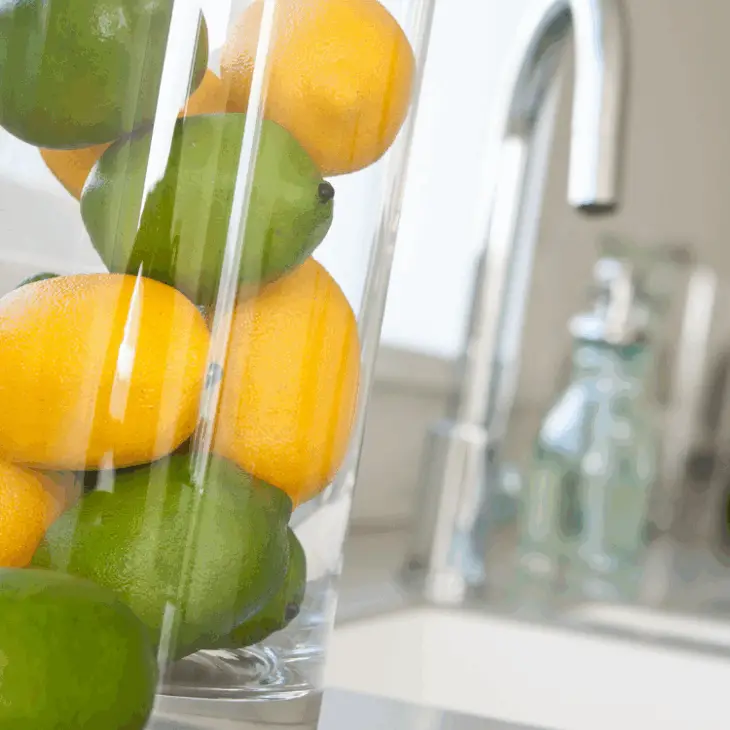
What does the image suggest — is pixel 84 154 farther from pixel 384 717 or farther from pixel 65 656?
pixel 384 717

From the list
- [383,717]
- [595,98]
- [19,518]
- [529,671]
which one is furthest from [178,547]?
[529,671]

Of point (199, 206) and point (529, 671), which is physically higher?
point (199, 206)

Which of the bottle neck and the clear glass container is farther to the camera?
the bottle neck

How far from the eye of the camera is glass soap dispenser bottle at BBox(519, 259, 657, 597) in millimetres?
1169

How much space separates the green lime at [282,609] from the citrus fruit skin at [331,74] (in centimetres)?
11

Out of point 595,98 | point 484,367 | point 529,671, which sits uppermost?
point 595,98

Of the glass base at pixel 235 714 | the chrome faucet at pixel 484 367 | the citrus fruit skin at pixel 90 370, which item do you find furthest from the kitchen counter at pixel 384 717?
the chrome faucet at pixel 484 367

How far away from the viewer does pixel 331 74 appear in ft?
1.07

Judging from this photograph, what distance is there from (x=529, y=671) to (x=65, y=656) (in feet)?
2.11

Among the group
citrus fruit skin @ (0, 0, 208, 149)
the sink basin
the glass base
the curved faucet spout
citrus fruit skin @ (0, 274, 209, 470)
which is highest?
the curved faucet spout

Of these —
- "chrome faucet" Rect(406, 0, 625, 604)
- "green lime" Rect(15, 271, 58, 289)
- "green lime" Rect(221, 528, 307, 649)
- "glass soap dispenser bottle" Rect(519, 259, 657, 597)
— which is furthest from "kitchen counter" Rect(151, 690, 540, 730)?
"glass soap dispenser bottle" Rect(519, 259, 657, 597)

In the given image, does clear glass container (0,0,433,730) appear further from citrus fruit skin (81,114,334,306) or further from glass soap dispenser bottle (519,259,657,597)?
glass soap dispenser bottle (519,259,657,597)

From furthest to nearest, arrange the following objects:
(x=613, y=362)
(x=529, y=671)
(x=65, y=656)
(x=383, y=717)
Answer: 1. (x=613, y=362)
2. (x=529, y=671)
3. (x=383, y=717)
4. (x=65, y=656)

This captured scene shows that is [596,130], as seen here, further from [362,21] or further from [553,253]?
[553,253]
